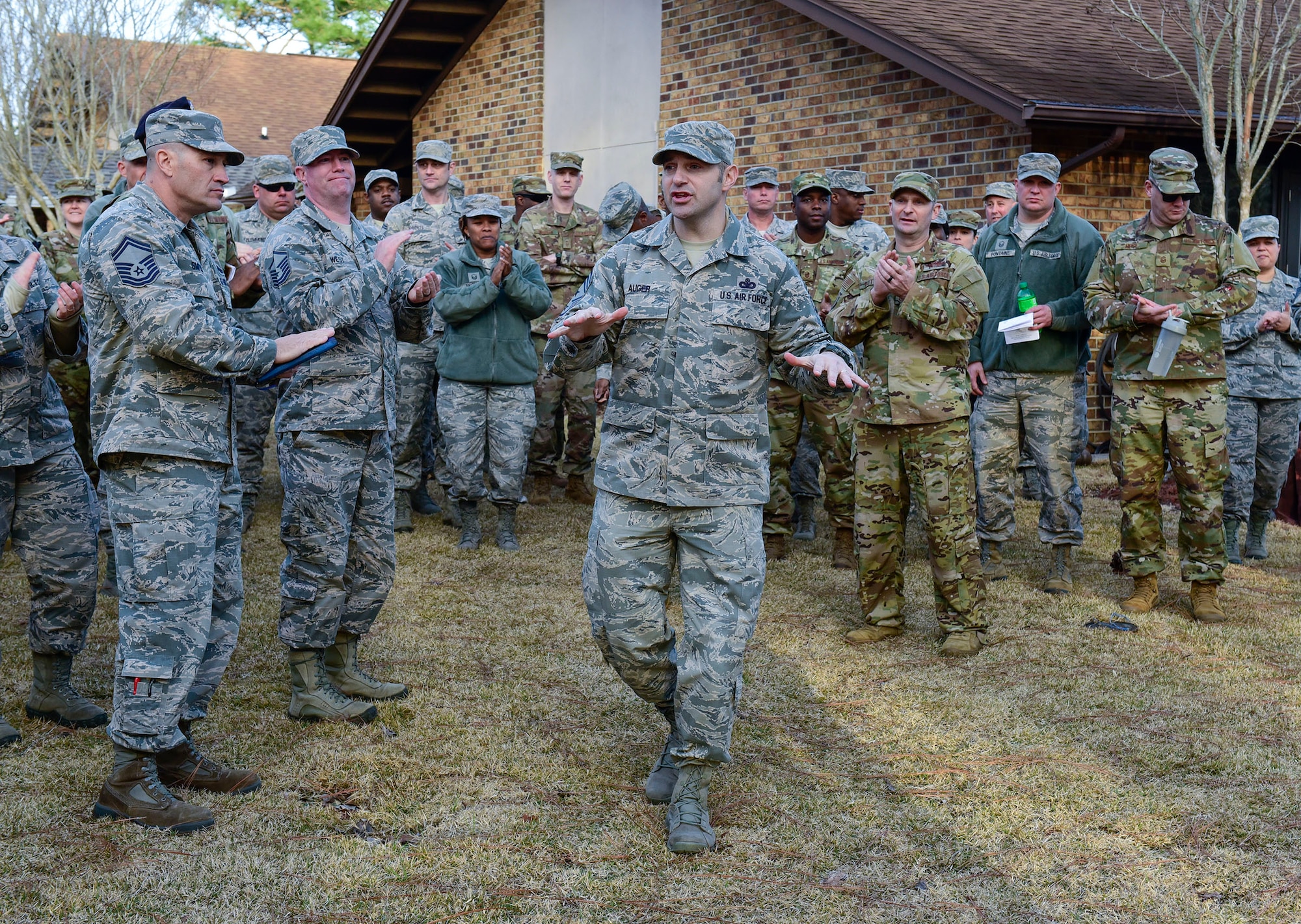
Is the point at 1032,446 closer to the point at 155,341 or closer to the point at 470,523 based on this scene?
the point at 470,523

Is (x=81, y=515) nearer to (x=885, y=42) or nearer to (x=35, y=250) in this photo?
(x=35, y=250)

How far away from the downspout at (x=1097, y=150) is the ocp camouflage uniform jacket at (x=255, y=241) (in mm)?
6225

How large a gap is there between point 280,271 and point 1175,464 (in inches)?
194

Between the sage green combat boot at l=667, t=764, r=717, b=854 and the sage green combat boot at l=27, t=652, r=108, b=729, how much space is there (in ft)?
8.30

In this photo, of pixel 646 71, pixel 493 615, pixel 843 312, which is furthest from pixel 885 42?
pixel 493 615

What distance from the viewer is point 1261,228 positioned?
8344 millimetres

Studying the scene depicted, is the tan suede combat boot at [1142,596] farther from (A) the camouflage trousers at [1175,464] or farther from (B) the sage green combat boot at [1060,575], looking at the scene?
(B) the sage green combat boot at [1060,575]

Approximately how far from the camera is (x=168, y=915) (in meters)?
3.63

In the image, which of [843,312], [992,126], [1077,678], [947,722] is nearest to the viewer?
[947,722]

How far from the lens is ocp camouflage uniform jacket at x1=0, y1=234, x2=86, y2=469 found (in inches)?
195

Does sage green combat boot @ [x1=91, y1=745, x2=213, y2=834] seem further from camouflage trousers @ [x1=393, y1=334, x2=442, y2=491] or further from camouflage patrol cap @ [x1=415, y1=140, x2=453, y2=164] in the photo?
camouflage patrol cap @ [x1=415, y1=140, x2=453, y2=164]

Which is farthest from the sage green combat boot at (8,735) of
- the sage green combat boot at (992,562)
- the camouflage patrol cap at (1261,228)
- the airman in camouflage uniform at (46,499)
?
the camouflage patrol cap at (1261,228)

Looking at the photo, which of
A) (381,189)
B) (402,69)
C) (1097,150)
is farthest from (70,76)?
→ (1097,150)

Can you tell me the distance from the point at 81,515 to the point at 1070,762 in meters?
4.15
